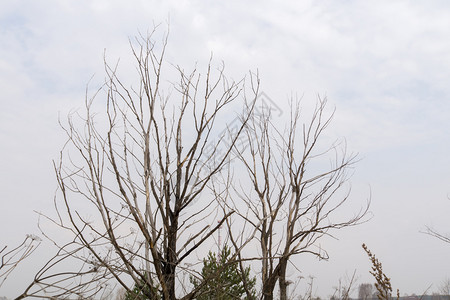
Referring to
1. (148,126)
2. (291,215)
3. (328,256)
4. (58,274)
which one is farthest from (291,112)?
(58,274)

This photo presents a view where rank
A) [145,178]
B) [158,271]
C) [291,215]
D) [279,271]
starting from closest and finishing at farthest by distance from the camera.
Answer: [158,271] → [145,178] → [279,271] → [291,215]

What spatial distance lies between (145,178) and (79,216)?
1.28ft

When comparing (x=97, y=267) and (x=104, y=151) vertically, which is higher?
(x=104, y=151)

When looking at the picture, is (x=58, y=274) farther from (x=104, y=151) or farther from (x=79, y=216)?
(x=104, y=151)

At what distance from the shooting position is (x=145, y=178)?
94.2 inches

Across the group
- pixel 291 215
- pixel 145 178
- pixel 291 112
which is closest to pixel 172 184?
pixel 145 178

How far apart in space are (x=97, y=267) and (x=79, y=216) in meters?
0.28

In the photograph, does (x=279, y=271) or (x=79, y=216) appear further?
(x=279, y=271)

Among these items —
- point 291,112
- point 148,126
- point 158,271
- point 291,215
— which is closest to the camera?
point 158,271

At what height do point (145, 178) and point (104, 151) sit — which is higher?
point (104, 151)

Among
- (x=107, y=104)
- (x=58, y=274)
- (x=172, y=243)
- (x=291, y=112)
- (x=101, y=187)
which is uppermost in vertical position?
(x=291, y=112)

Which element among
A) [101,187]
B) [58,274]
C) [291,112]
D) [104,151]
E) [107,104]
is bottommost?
[58,274]

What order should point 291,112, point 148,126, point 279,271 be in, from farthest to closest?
point 291,112 → point 279,271 → point 148,126

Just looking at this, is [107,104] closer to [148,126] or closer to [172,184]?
[148,126]
